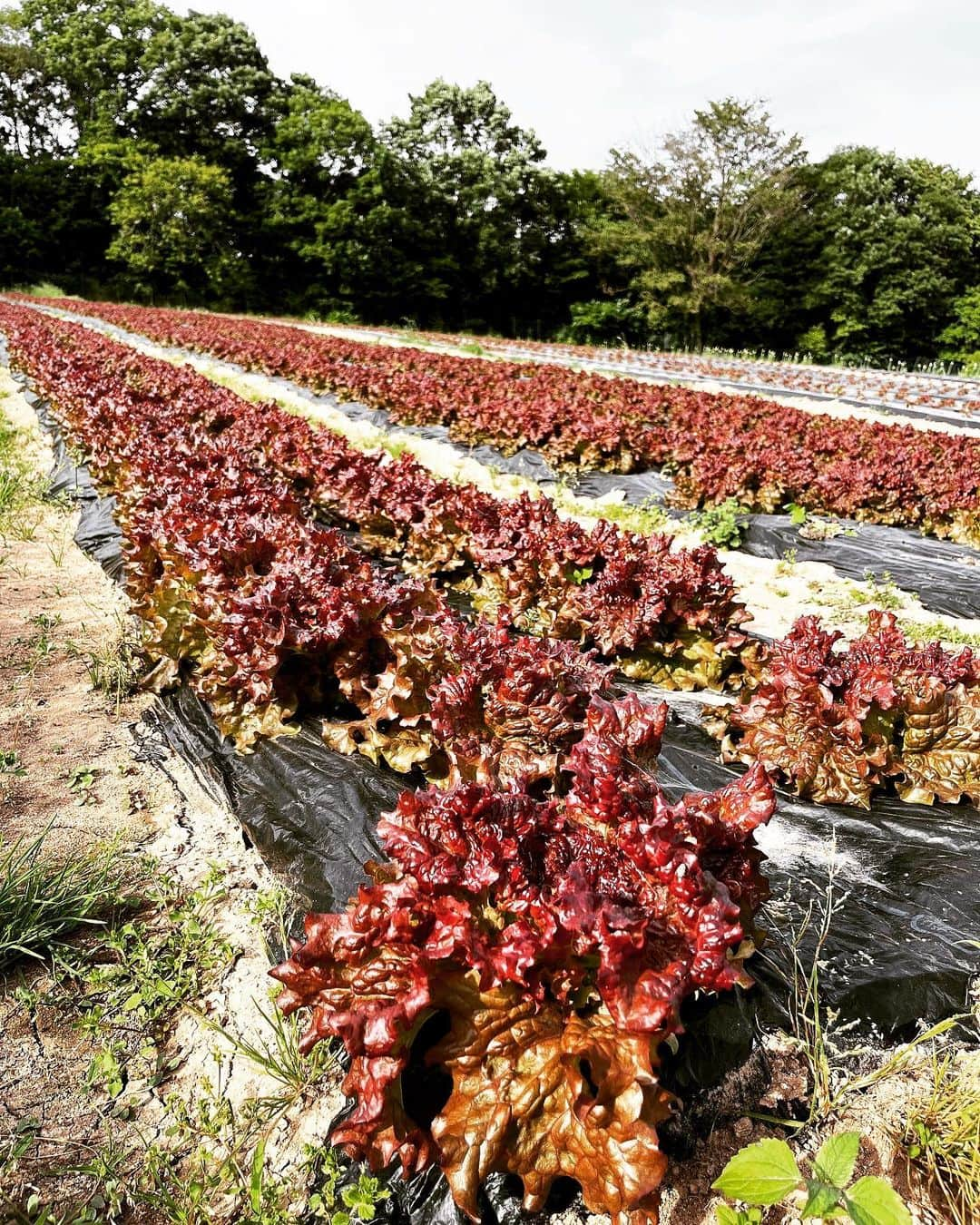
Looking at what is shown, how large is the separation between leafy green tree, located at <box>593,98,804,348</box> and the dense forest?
0.12m

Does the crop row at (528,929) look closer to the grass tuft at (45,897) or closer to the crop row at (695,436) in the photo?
the grass tuft at (45,897)

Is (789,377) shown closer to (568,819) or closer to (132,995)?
(568,819)

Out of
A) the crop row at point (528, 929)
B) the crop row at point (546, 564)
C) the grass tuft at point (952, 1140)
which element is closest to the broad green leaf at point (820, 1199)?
the crop row at point (528, 929)

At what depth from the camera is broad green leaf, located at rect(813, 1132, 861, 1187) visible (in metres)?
1.34

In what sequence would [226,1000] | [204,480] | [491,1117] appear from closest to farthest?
[491,1117] → [226,1000] → [204,480]

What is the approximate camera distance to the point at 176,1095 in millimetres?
2014

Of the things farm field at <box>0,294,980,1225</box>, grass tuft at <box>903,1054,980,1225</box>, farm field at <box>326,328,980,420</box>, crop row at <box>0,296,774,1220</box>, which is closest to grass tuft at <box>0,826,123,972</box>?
farm field at <box>0,294,980,1225</box>

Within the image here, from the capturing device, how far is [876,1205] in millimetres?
1319

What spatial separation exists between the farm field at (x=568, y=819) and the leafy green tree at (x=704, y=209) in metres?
34.0

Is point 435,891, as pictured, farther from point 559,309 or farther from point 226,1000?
point 559,309

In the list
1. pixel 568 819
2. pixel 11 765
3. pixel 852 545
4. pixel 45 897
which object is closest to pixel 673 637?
pixel 568 819

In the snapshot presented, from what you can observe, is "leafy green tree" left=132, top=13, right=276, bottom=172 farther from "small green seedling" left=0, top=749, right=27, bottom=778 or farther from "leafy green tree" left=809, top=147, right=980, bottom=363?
"small green seedling" left=0, top=749, right=27, bottom=778

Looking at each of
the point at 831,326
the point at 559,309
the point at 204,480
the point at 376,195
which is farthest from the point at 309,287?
the point at 204,480

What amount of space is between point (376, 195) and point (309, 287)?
547 centimetres
